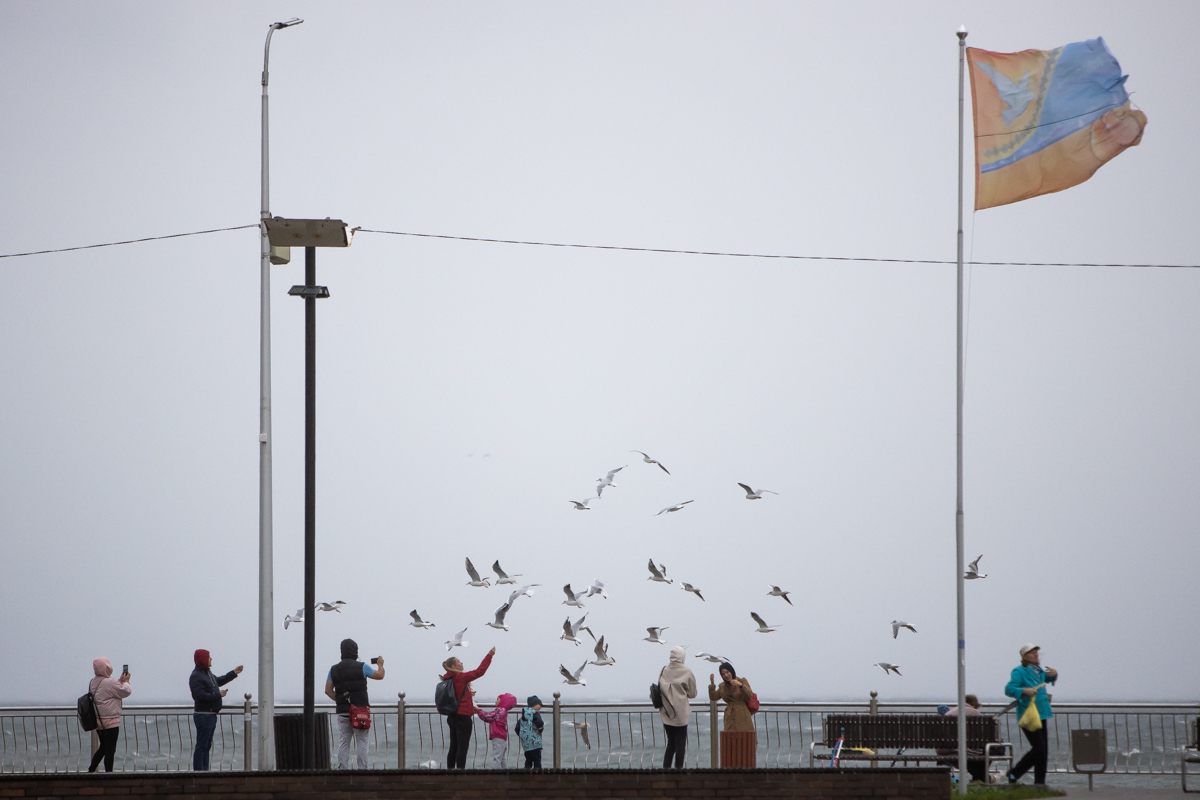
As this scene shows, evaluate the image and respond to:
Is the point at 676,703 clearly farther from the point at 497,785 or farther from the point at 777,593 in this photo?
the point at 777,593

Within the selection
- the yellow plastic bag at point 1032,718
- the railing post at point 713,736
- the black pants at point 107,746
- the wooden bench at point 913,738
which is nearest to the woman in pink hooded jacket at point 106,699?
the black pants at point 107,746

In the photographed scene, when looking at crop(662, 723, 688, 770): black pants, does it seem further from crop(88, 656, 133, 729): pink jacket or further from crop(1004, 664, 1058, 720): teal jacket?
crop(88, 656, 133, 729): pink jacket

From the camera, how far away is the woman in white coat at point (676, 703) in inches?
503

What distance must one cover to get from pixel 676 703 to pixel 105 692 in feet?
20.8

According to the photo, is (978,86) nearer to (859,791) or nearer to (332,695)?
(859,791)

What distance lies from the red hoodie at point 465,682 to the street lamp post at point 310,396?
1563mm

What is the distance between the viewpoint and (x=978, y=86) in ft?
44.9

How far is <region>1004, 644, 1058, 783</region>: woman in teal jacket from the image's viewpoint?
12.5m

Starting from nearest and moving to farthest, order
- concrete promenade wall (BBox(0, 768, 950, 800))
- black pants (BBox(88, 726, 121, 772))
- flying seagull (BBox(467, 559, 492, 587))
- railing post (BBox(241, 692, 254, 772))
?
1. concrete promenade wall (BBox(0, 768, 950, 800))
2. black pants (BBox(88, 726, 121, 772))
3. railing post (BBox(241, 692, 254, 772))
4. flying seagull (BBox(467, 559, 492, 587))

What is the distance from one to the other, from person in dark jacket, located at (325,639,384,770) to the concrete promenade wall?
229 cm

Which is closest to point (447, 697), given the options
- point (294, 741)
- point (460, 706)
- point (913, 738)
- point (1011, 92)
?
point (460, 706)

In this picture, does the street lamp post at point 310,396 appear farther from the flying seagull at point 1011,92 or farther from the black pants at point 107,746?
the flying seagull at point 1011,92

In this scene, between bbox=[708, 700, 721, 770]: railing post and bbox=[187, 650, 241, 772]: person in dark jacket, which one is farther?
bbox=[708, 700, 721, 770]: railing post

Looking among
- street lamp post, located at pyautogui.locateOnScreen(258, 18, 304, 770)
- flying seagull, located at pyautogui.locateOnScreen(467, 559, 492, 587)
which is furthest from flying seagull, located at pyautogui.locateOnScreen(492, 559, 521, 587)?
street lamp post, located at pyautogui.locateOnScreen(258, 18, 304, 770)
